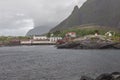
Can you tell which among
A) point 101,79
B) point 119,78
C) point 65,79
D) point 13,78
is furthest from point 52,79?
point 119,78

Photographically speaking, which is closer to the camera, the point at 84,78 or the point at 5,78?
the point at 84,78

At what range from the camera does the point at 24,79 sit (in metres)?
66.8

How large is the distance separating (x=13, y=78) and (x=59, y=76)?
10463 mm

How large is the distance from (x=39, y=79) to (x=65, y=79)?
5.62 metres

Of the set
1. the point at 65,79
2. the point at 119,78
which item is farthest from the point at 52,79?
the point at 119,78

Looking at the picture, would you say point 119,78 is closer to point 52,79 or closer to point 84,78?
point 84,78

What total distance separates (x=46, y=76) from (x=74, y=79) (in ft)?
27.2

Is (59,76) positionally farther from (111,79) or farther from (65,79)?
(111,79)

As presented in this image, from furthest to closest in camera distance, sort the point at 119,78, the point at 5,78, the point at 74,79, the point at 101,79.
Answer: the point at 5,78 < the point at 74,79 < the point at 101,79 < the point at 119,78

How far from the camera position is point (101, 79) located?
177 feet

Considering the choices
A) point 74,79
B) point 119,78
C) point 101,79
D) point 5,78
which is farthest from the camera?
point 5,78

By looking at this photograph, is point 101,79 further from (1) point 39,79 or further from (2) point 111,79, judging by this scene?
(1) point 39,79

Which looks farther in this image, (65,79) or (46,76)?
(46,76)

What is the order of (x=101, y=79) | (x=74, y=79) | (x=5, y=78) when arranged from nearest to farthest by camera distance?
(x=101, y=79), (x=74, y=79), (x=5, y=78)
